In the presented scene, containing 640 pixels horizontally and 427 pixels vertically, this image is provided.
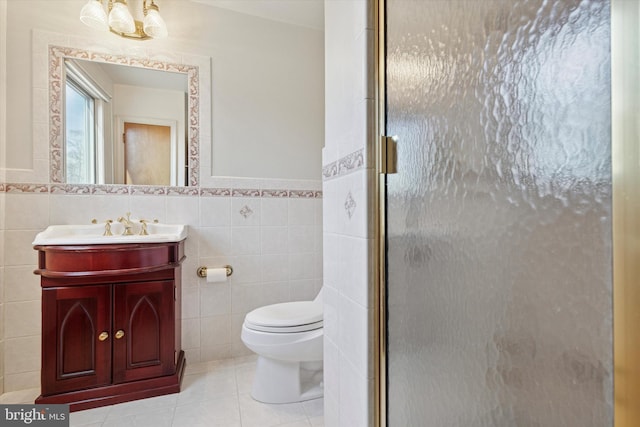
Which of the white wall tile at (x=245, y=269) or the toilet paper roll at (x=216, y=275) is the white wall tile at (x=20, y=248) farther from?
the white wall tile at (x=245, y=269)

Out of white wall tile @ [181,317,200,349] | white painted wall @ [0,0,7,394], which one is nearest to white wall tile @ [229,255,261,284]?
white wall tile @ [181,317,200,349]

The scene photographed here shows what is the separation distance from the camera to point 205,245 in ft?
6.71

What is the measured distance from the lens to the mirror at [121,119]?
181cm

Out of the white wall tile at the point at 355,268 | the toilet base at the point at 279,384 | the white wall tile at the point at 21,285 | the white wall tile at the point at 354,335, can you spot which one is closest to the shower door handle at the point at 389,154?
the white wall tile at the point at 355,268

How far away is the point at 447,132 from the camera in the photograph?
57cm

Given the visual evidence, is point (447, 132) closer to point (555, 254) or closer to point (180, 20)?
point (555, 254)

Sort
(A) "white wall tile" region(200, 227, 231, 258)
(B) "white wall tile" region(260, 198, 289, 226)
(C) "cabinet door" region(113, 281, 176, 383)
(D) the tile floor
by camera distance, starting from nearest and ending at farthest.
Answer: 1. (D) the tile floor
2. (C) "cabinet door" region(113, 281, 176, 383)
3. (A) "white wall tile" region(200, 227, 231, 258)
4. (B) "white wall tile" region(260, 198, 289, 226)

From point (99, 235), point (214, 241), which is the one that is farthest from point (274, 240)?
point (99, 235)

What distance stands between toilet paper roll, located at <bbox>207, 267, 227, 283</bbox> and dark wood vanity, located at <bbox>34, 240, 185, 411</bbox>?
296 millimetres

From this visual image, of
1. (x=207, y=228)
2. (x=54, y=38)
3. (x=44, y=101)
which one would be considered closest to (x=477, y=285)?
(x=207, y=228)

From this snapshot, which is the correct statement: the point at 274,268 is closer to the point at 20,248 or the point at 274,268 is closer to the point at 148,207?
the point at 148,207

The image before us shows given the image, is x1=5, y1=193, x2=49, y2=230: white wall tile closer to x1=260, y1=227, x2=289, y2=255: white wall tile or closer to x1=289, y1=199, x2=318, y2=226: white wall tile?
x1=260, y1=227, x2=289, y2=255: white wall tile

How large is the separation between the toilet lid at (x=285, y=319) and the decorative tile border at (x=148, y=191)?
0.84 metres

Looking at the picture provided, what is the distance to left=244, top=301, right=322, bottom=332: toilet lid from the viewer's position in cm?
152
